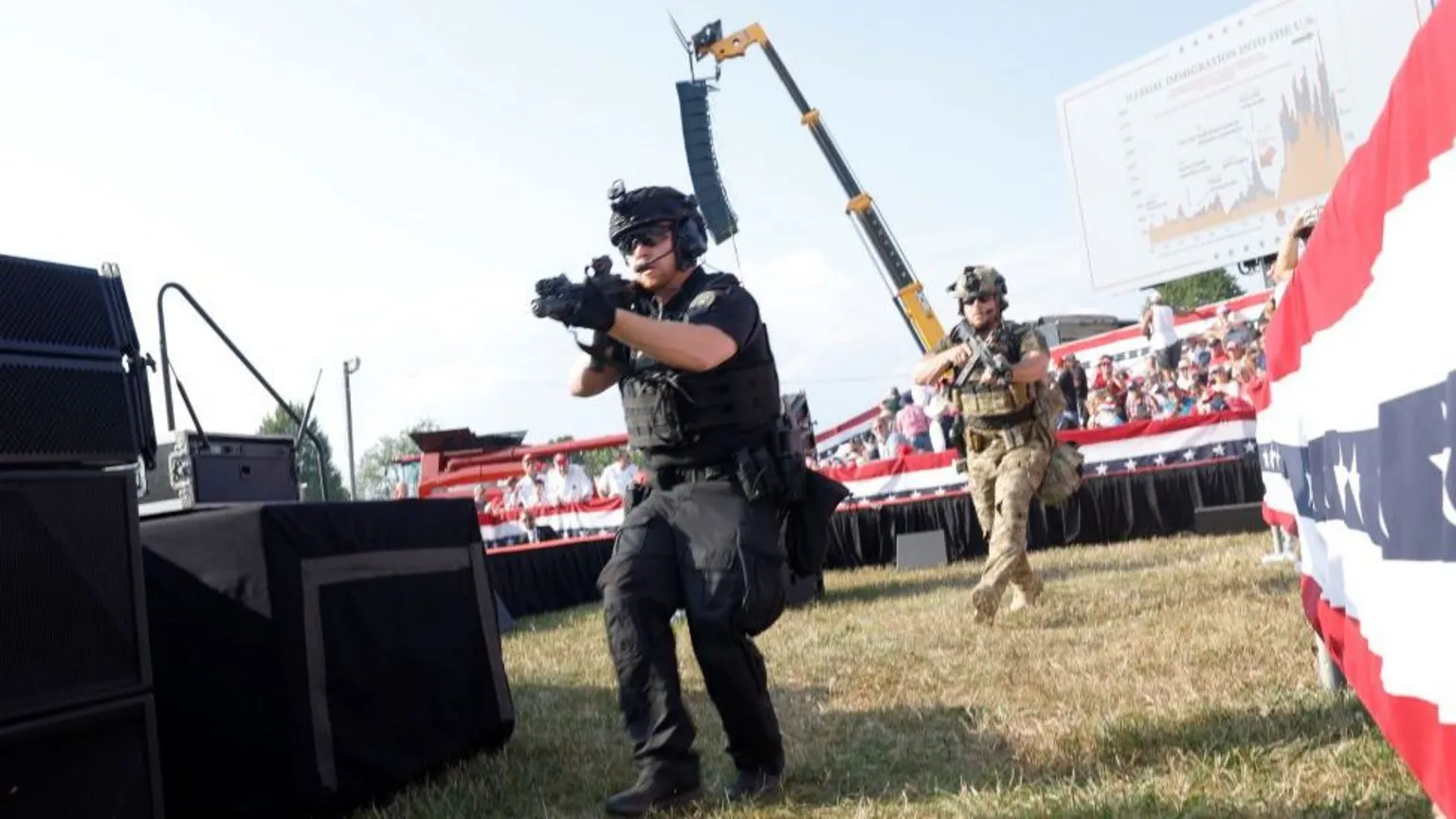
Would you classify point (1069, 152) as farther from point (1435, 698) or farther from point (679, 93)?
point (1435, 698)

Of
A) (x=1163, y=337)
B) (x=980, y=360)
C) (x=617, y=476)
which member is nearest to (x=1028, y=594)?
(x=980, y=360)

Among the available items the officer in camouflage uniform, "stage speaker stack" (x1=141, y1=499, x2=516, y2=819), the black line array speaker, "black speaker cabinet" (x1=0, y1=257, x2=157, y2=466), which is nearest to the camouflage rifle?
the officer in camouflage uniform

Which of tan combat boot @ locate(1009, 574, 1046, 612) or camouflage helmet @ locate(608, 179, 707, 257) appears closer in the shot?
camouflage helmet @ locate(608, 179, 707, 257)

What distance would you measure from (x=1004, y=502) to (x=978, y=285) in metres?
1.29

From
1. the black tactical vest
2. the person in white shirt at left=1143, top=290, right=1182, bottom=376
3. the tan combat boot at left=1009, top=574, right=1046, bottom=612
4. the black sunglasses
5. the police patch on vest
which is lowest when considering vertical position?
the tan combat boot at left=1009, top=574, right=1046, bottom=612

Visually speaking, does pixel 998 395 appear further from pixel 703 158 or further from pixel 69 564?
pixel 703 158

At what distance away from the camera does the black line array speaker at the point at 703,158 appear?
23.7 m

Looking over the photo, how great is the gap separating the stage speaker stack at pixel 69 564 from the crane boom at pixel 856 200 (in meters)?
23.9

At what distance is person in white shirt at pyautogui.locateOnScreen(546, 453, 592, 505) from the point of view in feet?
60.9

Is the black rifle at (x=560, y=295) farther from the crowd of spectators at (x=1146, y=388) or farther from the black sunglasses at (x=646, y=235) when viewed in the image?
the crowd of spectators at (x=1146, y=388)

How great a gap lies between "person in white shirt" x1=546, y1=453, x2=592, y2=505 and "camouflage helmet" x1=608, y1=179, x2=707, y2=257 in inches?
564

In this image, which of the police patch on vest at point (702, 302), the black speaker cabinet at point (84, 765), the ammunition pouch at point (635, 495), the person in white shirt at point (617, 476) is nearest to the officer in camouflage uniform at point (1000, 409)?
the ammunition pouch at point (635, 495)

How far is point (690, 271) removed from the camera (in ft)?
14.0

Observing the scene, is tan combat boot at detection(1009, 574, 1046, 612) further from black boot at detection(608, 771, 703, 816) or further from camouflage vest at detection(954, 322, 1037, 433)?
black boot at detection(608, 771, 703, 816)
